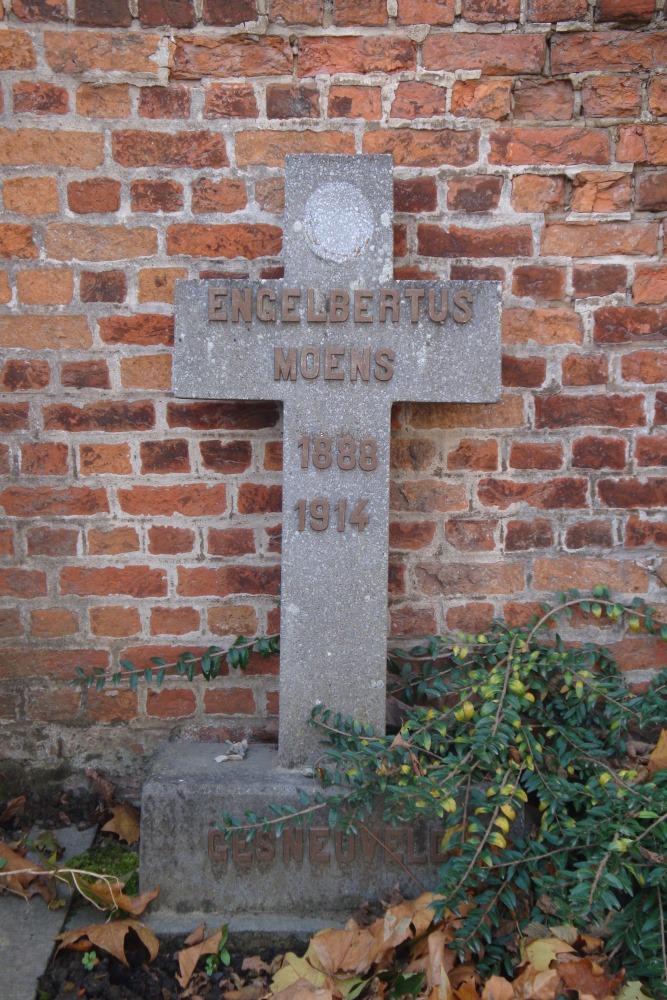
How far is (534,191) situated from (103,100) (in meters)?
1.17

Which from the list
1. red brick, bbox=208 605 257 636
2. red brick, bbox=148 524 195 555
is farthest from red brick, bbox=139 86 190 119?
red brick, bbox=208 605 257 636

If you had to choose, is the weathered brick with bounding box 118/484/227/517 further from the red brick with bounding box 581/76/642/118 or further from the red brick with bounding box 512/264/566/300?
the red brick with bounding box 581/76/642/118

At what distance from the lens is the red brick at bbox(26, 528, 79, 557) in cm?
233

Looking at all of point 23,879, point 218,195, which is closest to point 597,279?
point 218,195

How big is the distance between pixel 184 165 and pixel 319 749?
1569mm

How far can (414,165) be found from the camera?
7.32ft

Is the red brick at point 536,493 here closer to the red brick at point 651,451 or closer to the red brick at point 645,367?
the red brick at point 651,451

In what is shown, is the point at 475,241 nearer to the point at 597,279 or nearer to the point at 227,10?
the point at 597,279

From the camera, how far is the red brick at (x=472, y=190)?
2.24 m

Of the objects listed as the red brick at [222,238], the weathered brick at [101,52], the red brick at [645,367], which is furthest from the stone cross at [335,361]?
the weathered brick at [101,52]

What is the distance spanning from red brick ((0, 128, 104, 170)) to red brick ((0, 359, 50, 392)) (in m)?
0.53

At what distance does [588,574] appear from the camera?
91.7 inches

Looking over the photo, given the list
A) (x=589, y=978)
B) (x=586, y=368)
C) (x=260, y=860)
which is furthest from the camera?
(x=586, y=368)

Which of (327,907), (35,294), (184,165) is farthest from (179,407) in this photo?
(327,907)
